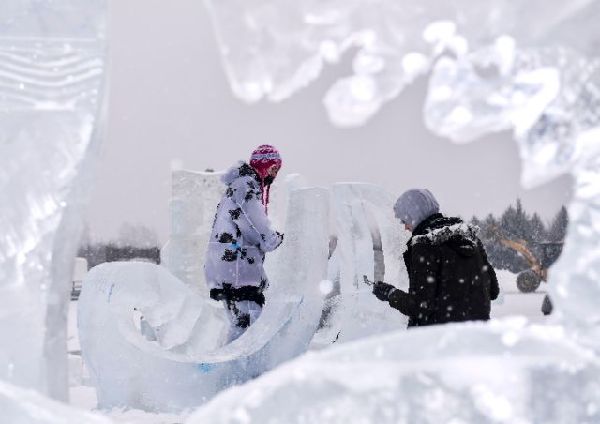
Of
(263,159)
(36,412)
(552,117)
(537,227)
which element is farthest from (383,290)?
(537,227)

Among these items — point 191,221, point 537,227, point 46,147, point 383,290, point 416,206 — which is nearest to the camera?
point 46,147

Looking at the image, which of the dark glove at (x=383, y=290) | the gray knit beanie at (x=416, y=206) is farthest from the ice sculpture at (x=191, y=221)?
the gray knit beanie at (x=416, y=206)

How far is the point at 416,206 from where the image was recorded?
287cm

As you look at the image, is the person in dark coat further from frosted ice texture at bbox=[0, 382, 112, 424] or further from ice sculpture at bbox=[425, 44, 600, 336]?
frosted ice texture at bbox=[0, 382, 112, 424]

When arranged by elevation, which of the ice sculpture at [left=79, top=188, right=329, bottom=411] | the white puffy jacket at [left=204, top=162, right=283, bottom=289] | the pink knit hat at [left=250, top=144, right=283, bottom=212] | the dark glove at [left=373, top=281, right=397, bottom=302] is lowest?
the ice sculpture at [left=79, top=188, right=329, bottom=411]

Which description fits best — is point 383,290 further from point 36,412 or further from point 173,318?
point 173,318

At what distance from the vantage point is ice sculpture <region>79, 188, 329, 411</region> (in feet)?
12.6

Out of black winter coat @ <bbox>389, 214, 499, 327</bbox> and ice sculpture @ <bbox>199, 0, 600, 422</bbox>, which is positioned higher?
ice sculpture @ <bbox>199, 0, 600, 422</bbox>

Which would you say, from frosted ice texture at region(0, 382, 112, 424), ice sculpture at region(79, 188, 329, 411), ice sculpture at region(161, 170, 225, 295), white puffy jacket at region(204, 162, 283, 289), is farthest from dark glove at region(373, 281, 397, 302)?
ice sculpture at region(161, 170, 225, 295)

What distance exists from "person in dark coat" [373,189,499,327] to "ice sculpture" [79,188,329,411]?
153cm

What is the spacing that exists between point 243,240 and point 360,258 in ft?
5.22

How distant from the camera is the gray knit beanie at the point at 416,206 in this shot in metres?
2.86

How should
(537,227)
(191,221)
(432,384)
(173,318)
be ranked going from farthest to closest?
(537,227) → (191,221) → (173,318) → (432,384)

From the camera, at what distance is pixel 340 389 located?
1.39 m
